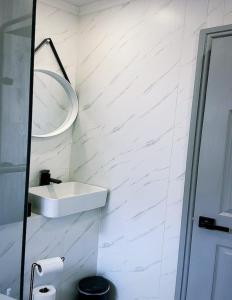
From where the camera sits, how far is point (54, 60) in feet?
7.49

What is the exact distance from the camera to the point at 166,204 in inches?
77.3

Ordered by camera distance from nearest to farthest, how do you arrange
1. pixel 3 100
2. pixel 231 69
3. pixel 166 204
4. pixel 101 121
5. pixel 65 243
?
pixel 3 100, pixel 231 69, pixel 166 204, pixel 65 243, pixel 101 121

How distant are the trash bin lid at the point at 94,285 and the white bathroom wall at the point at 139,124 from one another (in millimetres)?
97

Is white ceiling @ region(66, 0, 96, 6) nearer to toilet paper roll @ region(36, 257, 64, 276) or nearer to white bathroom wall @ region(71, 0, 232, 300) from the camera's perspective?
white bathroom wall @ region(71, 0, 232, 300)

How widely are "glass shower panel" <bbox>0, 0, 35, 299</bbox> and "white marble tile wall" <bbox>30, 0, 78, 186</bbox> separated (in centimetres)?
106

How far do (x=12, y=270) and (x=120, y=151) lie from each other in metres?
1.16

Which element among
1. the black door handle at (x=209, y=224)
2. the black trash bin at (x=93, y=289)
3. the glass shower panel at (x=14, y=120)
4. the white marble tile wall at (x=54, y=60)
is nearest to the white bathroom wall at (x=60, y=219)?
the white marble tile wall at (x=54, y=60)

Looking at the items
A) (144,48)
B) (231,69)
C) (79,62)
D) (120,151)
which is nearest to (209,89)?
(231,69)

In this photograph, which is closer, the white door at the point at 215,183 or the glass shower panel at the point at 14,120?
the glass shower panel at the point at 14,120

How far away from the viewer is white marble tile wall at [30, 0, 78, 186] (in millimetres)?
2193

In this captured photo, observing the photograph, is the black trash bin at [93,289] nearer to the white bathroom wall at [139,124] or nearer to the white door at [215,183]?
the white bathroom wall at [139,124]

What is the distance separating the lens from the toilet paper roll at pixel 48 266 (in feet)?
5.87

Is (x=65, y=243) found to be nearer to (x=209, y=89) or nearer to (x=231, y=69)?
(x=209, y=89)

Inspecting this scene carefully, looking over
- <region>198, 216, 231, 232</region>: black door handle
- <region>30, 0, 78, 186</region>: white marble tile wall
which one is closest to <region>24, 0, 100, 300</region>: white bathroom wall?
<region>30, 0, 78, 186</region>: white marble tile wall
